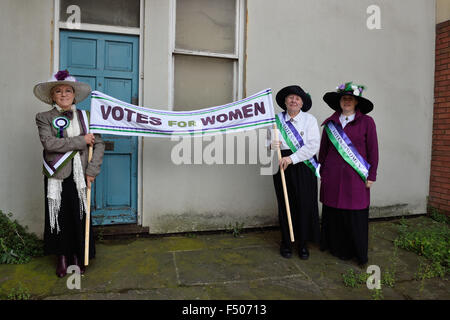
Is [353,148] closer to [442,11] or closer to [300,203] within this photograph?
[300,203]

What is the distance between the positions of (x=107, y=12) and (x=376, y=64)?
4069mm

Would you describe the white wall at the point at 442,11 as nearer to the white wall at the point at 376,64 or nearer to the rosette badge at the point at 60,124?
the white wall at the point at 376,64

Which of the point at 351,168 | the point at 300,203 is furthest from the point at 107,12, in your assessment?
the point at 351,168

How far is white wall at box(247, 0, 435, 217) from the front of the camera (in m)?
4.33

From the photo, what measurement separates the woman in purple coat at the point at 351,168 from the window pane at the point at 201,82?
151 centimetres

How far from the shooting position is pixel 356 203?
3.36 m

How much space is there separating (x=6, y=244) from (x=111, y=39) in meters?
2.73

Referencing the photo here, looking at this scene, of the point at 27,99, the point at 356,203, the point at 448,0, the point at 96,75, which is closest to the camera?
the point at 356,203

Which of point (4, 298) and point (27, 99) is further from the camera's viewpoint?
point (27, 99)

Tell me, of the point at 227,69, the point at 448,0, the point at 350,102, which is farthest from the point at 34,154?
the point at 448,0

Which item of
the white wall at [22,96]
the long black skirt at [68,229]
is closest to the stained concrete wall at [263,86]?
the white wall at [22,96]

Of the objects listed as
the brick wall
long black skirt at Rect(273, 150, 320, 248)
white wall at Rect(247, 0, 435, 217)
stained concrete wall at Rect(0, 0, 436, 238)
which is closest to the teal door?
stained concrete wall at Rect(0, 0, 436, 238)

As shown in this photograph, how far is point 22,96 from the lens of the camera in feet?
11.9

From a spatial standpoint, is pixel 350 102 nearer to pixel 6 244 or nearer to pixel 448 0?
pixel 448 0
